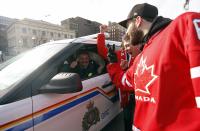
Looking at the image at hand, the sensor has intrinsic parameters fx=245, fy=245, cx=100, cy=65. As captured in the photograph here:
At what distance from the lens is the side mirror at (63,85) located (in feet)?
6.61

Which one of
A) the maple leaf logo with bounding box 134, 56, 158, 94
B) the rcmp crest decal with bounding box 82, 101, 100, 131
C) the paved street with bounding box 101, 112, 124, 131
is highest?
the maple leaf logo with bounding box 134, 56, 158, 94

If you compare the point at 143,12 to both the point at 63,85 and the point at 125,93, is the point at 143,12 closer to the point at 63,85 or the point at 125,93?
the point at 63,85

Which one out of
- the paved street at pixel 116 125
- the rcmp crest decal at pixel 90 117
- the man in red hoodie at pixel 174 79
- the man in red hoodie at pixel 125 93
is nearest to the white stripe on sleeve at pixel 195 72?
the man in red hoodie at pixel 174 79

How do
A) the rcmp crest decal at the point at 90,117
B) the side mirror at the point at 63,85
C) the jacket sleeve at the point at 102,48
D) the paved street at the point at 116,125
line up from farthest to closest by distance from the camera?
the paved street at the point at 116,125 → the jacket sleeve at the point at 102,48 → the rcmp crest decal at the point at 90,117 → the side mirror at the point at 63,85

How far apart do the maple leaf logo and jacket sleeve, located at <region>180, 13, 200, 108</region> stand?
0.27m

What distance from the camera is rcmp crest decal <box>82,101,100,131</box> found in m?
2.73

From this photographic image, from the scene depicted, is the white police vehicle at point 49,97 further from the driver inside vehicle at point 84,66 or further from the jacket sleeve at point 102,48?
the jacket sleeve at point 102,48

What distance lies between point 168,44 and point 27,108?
1.24m

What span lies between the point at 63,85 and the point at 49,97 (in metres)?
0.24

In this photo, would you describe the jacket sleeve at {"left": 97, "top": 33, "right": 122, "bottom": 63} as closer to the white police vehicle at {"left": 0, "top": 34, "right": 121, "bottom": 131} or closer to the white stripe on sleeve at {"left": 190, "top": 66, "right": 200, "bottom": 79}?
the white police vehicle at {"left": 0, "top": 34, "right": 121, "bottom": 131}

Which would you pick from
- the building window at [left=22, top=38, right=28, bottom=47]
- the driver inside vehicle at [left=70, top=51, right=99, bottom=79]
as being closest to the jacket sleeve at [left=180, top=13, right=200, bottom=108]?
the driver inside vehicle at [left=70, top=51, right=99, bottom=79]

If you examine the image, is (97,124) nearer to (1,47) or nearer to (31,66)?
(31,66)

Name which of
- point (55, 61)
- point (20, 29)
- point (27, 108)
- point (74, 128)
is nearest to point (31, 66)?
point (55, 61)

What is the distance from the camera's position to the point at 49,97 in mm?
2170
